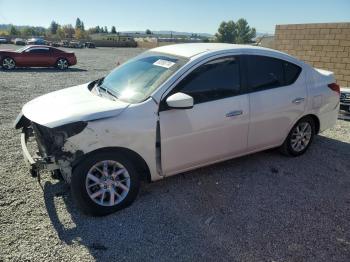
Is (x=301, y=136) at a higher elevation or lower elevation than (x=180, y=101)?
lower

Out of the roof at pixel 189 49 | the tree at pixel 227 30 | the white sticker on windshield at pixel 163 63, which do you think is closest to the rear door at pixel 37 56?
the roof at pixel 189 49

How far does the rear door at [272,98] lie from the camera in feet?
14.1

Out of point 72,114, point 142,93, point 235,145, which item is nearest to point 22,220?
point 72,114

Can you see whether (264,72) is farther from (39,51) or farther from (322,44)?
(39,51)

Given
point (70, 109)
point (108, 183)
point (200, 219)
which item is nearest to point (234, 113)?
point (200, 219)

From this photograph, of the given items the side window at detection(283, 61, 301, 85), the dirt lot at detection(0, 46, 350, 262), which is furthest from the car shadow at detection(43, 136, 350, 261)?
the side window at detection(283, 61, 301, 85)

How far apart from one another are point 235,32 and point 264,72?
124865mm

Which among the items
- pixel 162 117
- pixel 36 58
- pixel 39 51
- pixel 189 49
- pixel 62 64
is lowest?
pixel 62 64

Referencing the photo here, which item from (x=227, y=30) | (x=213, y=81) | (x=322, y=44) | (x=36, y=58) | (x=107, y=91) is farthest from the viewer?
(x=227, y=30)

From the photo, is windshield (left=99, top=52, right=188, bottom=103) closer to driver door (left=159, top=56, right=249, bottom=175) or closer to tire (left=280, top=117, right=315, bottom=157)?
driver door (left=159, top=56, right=249, bottom=175)

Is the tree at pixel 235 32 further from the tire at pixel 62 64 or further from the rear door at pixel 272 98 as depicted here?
the rear door at pixel 272 98

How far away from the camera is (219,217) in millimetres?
3547

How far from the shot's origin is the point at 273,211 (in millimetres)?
3689

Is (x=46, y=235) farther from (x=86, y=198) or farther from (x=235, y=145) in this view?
(x=235, y=145)
